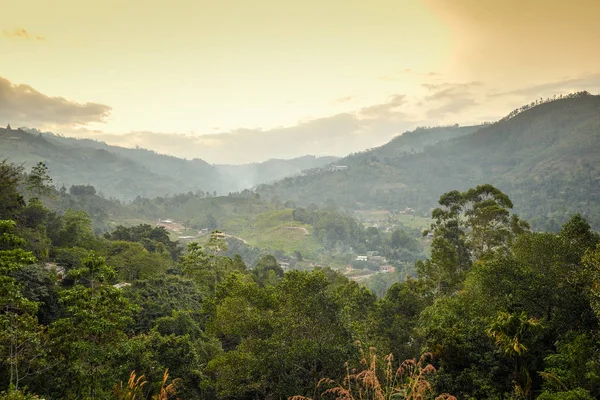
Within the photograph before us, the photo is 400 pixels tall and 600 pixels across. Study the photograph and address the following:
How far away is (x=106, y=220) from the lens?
108 meters

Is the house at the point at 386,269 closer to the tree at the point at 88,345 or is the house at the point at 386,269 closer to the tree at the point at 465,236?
the tree at the point at 465,236

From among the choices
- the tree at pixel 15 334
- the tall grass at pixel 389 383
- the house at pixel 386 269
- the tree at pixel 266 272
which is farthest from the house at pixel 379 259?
the tree at pixel 15 334

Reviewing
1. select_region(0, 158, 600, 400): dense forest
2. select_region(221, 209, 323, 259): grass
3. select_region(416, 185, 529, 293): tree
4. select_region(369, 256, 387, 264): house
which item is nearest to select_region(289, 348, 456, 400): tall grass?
select_region(0, 158, 600, 400): dense forest

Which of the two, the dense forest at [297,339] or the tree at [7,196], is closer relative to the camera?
the dense forest at [297,339]

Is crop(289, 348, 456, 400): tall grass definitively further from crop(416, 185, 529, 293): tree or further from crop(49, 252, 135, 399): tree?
crop(416, 185, 529, 293): tree

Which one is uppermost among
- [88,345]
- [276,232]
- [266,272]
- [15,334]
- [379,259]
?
[15,334]

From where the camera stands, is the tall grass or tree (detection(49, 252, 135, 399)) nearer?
the tall grass

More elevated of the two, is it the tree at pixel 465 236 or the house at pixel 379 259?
the tree at pixel 465 236

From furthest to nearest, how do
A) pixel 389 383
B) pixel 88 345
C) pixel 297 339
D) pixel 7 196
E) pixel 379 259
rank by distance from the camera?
pixel 379 259
pixel 7 196
pixel 297 339
pixel 88 345
pixel 389 383

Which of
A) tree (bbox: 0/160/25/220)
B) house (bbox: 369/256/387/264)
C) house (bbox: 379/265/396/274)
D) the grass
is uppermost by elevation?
tree (bbox: 0/160/25/220)

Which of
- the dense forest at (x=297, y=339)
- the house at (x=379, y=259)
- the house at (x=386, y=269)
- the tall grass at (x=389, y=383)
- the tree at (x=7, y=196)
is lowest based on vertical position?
the house at (x=386, y=269)

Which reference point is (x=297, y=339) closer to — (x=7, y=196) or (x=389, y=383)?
(x=389, y=383)

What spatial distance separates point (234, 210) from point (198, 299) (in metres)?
133

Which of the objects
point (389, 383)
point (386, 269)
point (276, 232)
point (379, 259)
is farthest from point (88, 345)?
→ point (276, 232)
